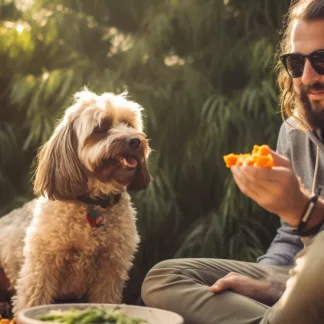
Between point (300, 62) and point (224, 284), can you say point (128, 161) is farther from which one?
point (300, 62)

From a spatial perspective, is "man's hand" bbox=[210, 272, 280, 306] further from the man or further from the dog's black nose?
the dog's black nose

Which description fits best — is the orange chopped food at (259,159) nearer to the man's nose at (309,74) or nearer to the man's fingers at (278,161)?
the man's fingers at (278,161)

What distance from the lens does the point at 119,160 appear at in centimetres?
344

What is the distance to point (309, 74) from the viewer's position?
289 cm

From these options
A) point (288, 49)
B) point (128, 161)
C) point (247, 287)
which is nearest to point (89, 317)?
point (247, 287)

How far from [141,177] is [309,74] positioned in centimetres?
115

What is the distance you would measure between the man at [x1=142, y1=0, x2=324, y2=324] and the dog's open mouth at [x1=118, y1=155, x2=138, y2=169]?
0.58 meters

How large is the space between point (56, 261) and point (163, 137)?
1568 mm

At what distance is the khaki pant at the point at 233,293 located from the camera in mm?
2184

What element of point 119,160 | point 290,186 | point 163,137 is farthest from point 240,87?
point 290,186

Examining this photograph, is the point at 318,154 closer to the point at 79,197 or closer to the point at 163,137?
the point at 79,197

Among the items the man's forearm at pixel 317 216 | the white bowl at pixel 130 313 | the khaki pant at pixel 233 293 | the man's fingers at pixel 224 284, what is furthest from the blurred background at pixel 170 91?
the man's forearm at pixel 317 216

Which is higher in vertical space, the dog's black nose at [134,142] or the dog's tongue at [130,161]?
the dog's black nose at [134,142]

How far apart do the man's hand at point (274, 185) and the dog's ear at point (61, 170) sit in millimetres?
1401
